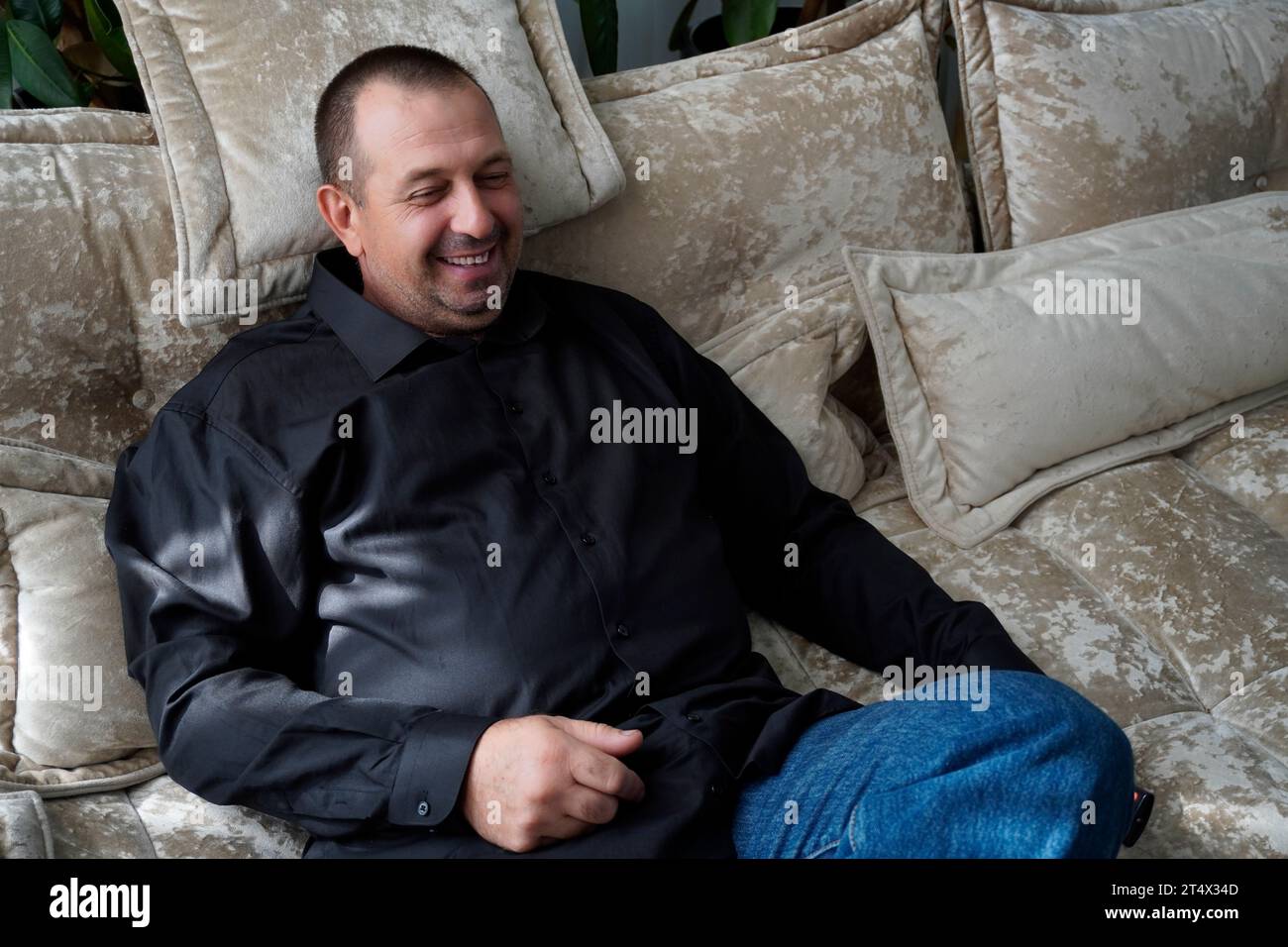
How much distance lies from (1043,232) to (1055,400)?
1.11ft

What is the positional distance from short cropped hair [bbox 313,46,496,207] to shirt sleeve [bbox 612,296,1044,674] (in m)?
0.37

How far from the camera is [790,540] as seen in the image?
1.59 meters

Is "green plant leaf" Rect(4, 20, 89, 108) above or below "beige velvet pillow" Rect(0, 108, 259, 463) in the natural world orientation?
above

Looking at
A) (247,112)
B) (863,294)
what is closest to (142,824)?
(247,112)

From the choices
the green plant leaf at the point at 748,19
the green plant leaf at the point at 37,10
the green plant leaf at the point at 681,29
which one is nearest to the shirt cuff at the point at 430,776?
the green plant leaf at the point at 37,10

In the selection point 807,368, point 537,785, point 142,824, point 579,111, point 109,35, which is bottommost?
point 142,824

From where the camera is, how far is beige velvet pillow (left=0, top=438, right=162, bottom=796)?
50.3 inches

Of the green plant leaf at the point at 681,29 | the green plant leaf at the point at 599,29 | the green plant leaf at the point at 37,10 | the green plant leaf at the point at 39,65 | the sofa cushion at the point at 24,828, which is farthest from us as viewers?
the green plant leaf at the point at 681,29

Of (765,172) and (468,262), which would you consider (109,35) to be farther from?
(765,172)

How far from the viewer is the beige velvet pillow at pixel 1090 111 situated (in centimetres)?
198

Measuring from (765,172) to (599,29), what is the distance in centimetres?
58

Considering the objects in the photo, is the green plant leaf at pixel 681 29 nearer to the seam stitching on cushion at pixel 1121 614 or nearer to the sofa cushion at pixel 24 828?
the seam stitching on cushion at pixel 1121 614

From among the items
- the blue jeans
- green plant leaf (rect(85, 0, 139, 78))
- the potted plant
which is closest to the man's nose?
the blue jeans

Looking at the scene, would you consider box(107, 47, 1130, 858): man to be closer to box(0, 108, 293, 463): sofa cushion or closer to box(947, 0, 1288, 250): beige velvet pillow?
box(0, 108, 293, 463): sofa cushion
